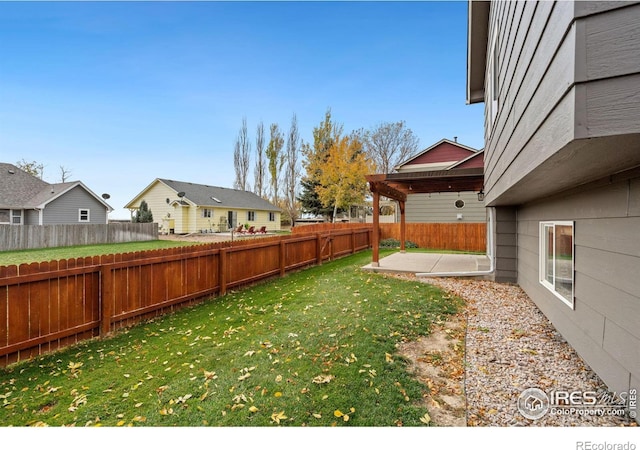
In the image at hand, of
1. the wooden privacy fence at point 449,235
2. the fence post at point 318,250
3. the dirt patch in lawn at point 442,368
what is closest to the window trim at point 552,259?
the dirt patch in lawn at point 442,368

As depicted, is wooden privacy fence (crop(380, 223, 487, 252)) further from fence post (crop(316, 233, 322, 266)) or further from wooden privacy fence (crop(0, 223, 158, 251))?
wooden privacy fence (crop(0, 223, 158, 251))

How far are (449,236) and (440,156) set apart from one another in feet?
18.0

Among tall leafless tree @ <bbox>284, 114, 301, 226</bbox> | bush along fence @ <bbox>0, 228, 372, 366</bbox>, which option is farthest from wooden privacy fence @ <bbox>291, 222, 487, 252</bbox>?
tall leafless tree @ <bbox>284, 114, 301, 226</bbox>

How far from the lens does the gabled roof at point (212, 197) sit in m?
26.7

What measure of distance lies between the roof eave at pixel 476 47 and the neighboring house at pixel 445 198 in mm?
6095

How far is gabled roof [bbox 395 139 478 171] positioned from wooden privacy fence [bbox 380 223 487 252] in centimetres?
412

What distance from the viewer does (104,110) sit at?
57.0 ft

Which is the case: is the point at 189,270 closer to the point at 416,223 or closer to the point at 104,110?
the point at 416,223

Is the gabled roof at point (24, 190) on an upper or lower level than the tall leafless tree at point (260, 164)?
lower

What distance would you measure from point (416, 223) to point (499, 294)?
432 inches

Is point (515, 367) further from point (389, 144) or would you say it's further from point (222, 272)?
point (389, 144)

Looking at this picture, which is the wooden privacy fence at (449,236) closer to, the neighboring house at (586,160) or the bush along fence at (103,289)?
the neighboring house at (586,160)

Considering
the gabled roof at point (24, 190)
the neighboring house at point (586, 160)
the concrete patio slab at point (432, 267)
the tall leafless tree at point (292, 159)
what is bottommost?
the concrete patio slab at point (432, 267)
